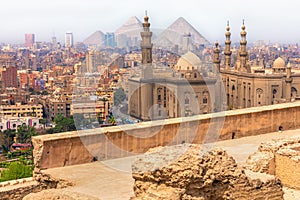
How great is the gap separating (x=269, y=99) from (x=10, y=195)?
40.1m

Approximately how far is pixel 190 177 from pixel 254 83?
4149 centimetres

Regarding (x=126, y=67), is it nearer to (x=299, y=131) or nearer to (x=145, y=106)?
(x=145, y=106)

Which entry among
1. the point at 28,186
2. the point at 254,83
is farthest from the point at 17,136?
the point at 28,186

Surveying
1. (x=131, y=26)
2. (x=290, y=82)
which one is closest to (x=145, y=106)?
(x=131, y=26)

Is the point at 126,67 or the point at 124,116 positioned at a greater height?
the point at 126,67

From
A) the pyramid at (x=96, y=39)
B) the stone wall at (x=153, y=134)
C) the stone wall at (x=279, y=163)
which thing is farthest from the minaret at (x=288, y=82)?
the stone wall at (x=279, y=163)

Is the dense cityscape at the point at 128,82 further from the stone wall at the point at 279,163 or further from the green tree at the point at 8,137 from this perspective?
the stone wall at the point at 279,163

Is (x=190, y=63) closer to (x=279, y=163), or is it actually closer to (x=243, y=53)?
(x=243, y=53)

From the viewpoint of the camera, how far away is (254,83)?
4341cm

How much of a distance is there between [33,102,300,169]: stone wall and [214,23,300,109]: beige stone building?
3537 cm

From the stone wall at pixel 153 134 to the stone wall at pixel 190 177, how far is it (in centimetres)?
169

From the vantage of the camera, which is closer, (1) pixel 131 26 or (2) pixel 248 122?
(2) pixel 248 122

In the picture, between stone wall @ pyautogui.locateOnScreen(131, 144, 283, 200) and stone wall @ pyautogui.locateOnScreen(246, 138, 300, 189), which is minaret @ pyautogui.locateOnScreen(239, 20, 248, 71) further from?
stone wall @ pyautogui.locateOnScreen(131, 144, 283, 200)

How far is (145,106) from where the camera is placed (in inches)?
353
